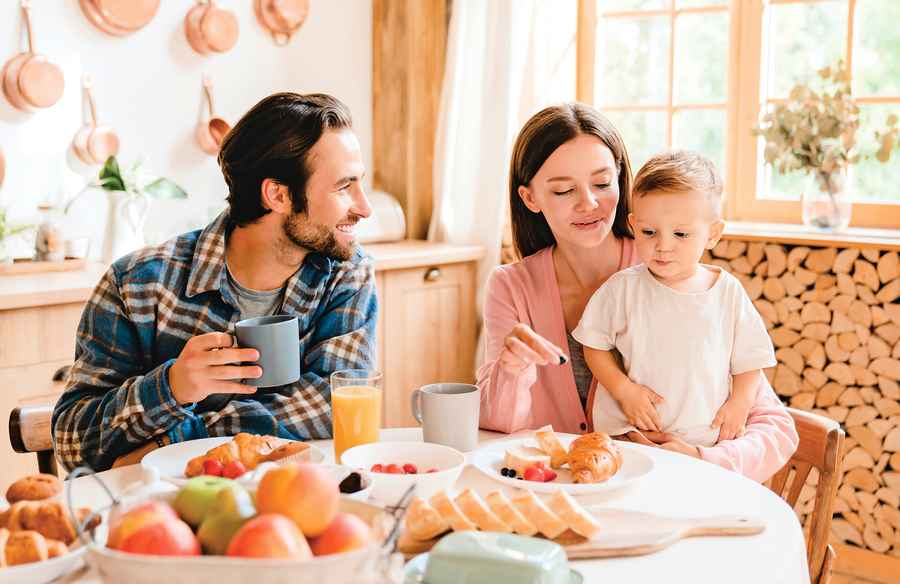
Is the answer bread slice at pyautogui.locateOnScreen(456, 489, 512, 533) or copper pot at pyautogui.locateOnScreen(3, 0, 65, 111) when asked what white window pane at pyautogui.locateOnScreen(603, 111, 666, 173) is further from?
bread slice at pyautogui.locateOnScreen(456, 489, 512, 533)

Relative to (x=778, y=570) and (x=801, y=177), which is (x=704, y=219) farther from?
(x=801, y=177)

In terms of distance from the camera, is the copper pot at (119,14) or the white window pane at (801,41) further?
the white window pane at (801,41)

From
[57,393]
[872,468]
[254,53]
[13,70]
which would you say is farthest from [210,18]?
[872,468]

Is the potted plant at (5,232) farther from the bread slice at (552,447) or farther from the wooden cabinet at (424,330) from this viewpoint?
the bread slice at (552,447)

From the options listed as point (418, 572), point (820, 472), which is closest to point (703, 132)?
point (820, 472)

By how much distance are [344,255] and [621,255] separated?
0.56m

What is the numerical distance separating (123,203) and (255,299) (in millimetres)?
1290

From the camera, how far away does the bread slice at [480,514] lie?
107 centimetres

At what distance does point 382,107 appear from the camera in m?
3.79

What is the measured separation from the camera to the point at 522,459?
53.9 inches

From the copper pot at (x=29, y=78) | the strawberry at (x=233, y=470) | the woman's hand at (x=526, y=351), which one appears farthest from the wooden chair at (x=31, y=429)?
the copper pot at (x=29, y=78)

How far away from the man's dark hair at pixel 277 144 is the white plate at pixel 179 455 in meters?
0.50

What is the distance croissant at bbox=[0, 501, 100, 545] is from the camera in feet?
3.26

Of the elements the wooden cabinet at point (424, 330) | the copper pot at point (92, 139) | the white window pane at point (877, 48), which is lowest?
the wooden cabinet at point (424, 330)
